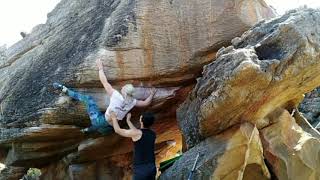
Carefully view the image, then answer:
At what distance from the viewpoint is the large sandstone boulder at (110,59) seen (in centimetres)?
1202

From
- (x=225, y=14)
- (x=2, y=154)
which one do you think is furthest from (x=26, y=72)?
(x=225, y=14)

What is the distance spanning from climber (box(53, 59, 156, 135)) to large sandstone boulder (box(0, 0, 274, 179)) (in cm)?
18

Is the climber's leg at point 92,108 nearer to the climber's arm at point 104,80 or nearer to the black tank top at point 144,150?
the climber's arm at point 104,80

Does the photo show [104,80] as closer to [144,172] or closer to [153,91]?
[153,91]

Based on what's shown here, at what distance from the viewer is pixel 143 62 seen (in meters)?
12.1

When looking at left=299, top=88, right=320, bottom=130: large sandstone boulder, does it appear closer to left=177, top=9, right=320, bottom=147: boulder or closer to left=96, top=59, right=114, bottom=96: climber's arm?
left=177, top=9, right=320, bottom=147: boulder

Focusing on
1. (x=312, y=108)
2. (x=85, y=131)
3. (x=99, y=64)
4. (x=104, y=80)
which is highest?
(x=99, y=64)

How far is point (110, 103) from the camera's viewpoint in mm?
11672

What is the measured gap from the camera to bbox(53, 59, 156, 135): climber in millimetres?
11516

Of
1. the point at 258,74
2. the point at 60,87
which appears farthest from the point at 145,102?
the point at 258,74

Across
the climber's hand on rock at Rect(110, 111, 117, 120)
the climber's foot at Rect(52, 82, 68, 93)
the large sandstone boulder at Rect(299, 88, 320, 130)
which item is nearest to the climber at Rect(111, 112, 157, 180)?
the climber's hand on rock at Rect(110, 111, 117, 120)

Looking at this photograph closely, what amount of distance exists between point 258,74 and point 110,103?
368cm

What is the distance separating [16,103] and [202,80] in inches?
204

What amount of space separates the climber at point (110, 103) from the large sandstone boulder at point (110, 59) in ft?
0.59
